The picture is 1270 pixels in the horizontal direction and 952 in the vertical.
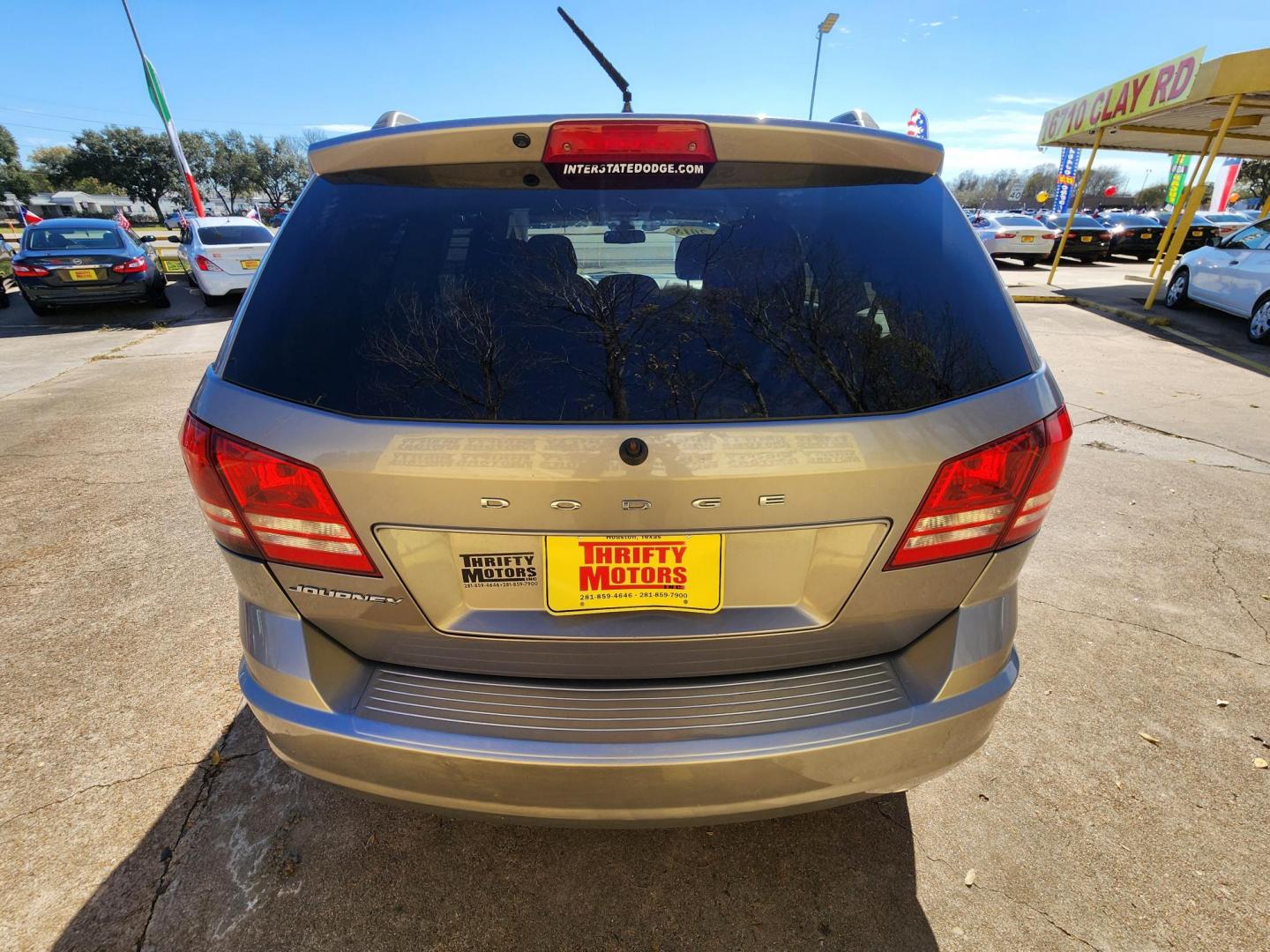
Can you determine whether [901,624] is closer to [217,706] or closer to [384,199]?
[384,199]

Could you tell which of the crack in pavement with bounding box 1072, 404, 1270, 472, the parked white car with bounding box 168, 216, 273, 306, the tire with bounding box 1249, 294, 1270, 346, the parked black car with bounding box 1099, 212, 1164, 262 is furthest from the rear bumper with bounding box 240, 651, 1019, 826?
the parked black car with bounding box 1099, 212, 1164, 262

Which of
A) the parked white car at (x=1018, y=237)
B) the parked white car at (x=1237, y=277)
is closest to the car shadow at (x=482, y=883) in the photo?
the parked white car at (x=1237, y=277)

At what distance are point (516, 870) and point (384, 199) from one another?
185 cm

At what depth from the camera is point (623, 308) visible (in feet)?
4.62

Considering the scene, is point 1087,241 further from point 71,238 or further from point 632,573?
point 71,238

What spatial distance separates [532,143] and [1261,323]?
40.9ft

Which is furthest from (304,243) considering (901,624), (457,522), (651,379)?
(901,624)

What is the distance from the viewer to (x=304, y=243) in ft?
4.98

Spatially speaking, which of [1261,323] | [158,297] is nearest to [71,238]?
[158,297]

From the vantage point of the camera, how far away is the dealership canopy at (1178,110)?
10.3 meters

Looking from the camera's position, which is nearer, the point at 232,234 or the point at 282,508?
the point at 282,508

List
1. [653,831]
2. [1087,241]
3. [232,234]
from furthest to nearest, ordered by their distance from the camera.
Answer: [1087,241], [232,234], [653,831]

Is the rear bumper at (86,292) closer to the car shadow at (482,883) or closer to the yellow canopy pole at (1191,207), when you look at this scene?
the car shadow at (482,883)

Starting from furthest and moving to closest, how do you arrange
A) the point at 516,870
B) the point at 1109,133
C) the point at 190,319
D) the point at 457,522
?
the point at 1109,133 → the point at 190,319 → the point at 516,870 → the point at 457,522
